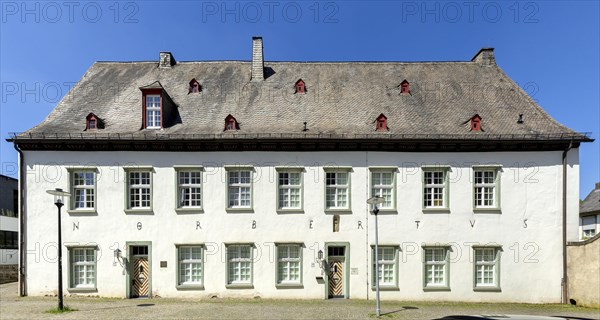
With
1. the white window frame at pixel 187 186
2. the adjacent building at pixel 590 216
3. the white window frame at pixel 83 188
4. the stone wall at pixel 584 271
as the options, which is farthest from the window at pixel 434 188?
the adjacent building at pixel 590 216

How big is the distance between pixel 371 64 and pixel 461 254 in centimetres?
1135

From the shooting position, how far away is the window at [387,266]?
50.6 feet

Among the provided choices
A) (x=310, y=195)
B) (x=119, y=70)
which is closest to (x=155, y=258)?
(x=310, y=195)

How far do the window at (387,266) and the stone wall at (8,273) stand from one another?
21.2 metres

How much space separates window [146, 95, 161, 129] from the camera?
52.9 feet

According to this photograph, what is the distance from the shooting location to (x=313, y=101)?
17.6 metres

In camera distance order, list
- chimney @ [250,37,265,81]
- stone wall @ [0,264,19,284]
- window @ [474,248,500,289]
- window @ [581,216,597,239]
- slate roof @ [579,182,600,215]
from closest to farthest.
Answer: window @ [474,248,500,289], chimney @ [250,37,265,81], stone wall @ [0,264,19,284], slate roof @ [579,182,600,215], window @ [581,216,597,239]

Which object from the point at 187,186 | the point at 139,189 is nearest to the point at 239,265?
the point at 187,186

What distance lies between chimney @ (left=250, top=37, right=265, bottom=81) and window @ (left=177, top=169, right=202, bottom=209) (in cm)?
641

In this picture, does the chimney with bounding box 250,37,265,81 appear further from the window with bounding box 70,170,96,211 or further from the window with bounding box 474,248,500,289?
the window with bounding box 474,248,500,289

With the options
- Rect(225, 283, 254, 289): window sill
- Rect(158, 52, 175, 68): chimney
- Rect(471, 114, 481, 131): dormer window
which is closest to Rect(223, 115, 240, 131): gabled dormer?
Rect(158, 52, 175, 68): chimney

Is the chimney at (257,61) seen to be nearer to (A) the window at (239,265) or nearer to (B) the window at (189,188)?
(B) the window at (189,188)

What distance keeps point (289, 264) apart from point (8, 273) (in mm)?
17768

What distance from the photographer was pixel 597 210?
33.2m
